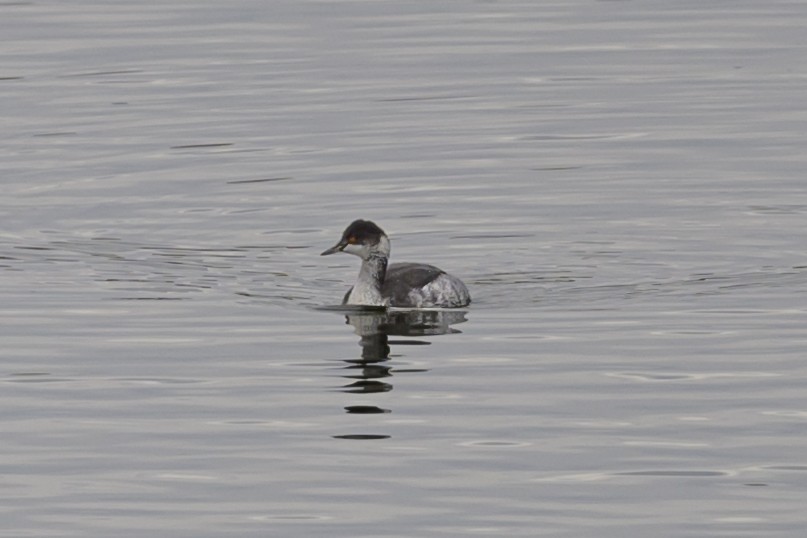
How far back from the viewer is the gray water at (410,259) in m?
12.1

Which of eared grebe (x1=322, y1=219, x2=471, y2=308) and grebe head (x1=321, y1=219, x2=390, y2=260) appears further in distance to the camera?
grebe head (x1=321, y1=219, x2=390, y2=260)

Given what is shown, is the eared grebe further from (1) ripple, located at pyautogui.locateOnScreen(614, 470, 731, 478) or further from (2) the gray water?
(1) ripple, located at pyautogui.locateOnScreen(614, 470, 731, 478)

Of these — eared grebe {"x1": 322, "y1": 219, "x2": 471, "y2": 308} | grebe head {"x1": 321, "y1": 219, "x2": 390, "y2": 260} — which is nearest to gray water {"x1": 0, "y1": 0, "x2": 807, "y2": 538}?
eared grebe {"x1": 322, "y1": 219, "x2": 471, "y2": 308}

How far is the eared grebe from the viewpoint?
17797mm

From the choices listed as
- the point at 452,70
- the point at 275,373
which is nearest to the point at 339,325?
the point at 275,373

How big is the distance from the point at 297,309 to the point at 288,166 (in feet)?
22.1

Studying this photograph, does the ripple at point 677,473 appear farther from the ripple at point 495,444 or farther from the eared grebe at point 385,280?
the eared grebe at point 385,280

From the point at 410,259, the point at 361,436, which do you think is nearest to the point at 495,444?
the point at 361,436

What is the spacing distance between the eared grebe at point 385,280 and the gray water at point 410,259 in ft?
0.98

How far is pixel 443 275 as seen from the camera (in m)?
17.8

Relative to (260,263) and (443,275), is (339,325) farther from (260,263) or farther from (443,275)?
(260,263)

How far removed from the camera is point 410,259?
2016cm

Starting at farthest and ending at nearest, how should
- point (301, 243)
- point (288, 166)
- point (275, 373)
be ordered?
point (288, 166) < point (301, 243) < point (275, 373)

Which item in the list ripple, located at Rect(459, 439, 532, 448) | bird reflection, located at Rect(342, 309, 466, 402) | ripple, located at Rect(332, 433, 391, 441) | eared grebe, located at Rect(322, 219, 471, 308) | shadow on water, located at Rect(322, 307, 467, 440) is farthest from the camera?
eared grebe, located at Rect(322, 219, 471, 308)
